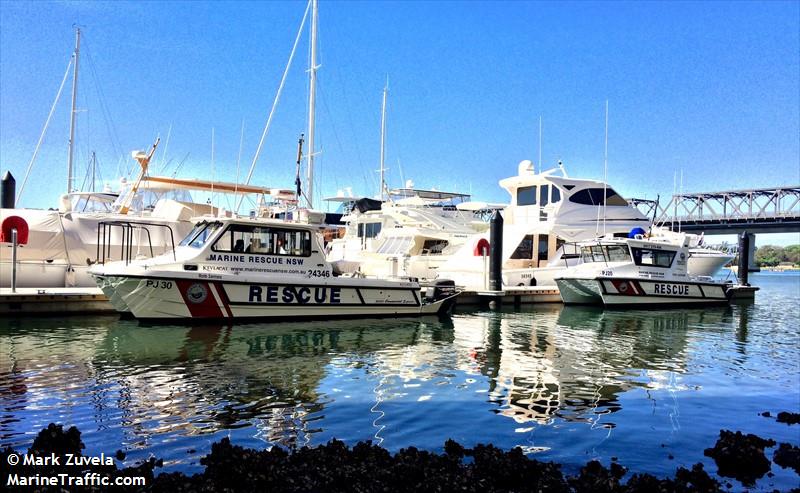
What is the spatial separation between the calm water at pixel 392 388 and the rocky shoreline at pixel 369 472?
1.42 ft

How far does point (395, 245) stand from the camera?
3195 centimetres

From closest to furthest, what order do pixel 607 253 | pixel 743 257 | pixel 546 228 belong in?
pixel 607 253, pixel 546 228, pixel 743 257

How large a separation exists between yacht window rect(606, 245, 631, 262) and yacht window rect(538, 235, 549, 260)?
476 cm

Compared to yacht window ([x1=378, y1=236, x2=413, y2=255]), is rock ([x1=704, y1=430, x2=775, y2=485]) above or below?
below

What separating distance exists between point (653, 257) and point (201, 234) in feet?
61.2

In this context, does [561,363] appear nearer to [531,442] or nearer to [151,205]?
[531,442]

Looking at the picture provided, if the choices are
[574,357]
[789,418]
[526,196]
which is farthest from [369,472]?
[526,196]

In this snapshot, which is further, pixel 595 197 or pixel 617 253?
pixel 595 197

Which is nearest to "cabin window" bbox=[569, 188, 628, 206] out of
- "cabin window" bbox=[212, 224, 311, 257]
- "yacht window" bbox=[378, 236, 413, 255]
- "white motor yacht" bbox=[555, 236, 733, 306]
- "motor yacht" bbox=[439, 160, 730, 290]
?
"motor yacht" bbox=[439, 160, 730, 290]

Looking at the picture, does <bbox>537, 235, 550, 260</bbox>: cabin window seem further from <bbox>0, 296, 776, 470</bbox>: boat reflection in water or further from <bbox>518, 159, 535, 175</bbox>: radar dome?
<bbox>0, 296, 776, 470</bbox>: boat reflection in water

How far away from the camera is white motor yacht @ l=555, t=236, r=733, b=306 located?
77.9 ft

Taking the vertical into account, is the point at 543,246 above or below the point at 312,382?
above

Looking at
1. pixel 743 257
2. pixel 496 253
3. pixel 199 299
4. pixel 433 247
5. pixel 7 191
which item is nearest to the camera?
pixel 199 299

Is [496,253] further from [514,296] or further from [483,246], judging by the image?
[483,246]
